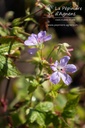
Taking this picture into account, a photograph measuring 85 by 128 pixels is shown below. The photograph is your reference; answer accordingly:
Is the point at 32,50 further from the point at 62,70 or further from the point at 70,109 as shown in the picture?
the point at 70,109

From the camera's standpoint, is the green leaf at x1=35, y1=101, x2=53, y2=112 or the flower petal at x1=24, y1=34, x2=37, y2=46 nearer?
the flower petal at x1=24, y1=34, x2=37, y2=46

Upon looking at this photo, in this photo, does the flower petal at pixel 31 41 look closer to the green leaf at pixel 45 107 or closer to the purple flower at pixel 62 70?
the purple flower at pixel 62 70

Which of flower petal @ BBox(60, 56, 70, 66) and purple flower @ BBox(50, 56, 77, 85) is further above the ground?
flower petal @ BBox(60, 56, 70, 66)

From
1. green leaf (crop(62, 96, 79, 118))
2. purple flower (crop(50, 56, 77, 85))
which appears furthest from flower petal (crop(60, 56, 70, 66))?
green leaf (crop(62, 96, 79, 118))

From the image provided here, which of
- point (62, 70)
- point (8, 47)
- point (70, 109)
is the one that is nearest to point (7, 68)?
point (8, 47)

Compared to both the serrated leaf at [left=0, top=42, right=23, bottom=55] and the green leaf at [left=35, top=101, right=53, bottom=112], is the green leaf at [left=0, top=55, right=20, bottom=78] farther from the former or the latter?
the green leaf at [left=35, top=101, right=53, bottom=112]

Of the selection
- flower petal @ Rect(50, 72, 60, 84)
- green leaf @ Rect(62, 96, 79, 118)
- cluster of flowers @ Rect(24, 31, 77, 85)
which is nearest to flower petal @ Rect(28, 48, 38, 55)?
cluster of flowers @ Rect(24, 31, 77, 85)

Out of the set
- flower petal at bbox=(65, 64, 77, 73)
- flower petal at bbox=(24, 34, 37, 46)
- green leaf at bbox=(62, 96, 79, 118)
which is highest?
flower petal at bbox=(24, 34, 37, 46)

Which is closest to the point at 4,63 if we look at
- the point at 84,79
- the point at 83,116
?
the point at 83,116
